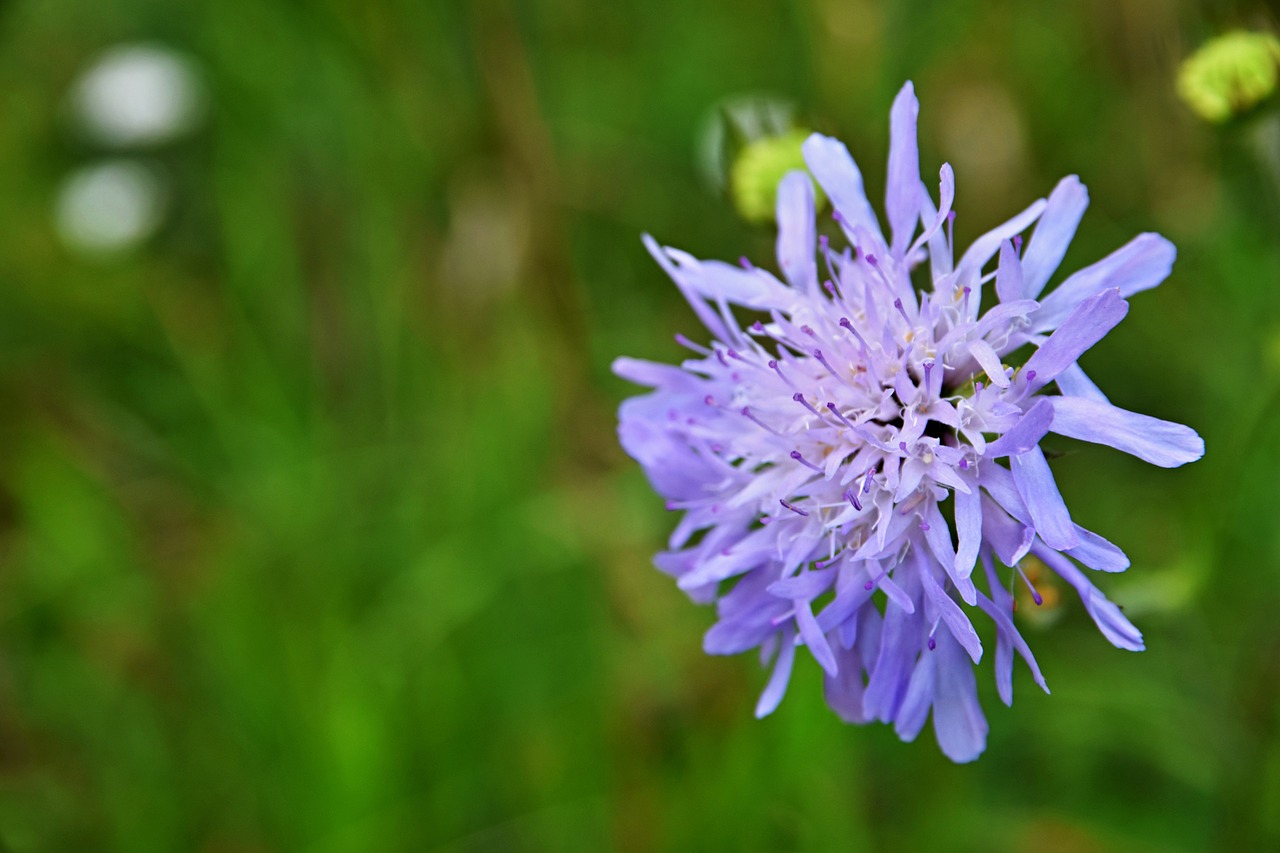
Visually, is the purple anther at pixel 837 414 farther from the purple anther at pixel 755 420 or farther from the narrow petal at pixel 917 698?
the narrow petal at pixel 917 698

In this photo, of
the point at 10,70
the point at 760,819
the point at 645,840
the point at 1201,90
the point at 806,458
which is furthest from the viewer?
the point at 10,70

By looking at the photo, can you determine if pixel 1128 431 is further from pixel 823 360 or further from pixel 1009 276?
pixel 823 360

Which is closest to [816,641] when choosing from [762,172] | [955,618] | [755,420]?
[955,618]

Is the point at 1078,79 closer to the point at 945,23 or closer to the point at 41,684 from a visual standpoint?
the point at 945,23

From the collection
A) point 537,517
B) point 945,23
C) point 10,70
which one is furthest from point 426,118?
point 10,70

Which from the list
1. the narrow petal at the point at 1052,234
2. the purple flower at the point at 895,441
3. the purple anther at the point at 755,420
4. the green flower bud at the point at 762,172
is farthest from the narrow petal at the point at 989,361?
the green flower bud at the point at 762,172

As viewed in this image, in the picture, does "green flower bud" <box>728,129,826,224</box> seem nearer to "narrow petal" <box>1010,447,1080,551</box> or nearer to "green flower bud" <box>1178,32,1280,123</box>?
"green flower bud" <box>1178,32,1280,123</box>
